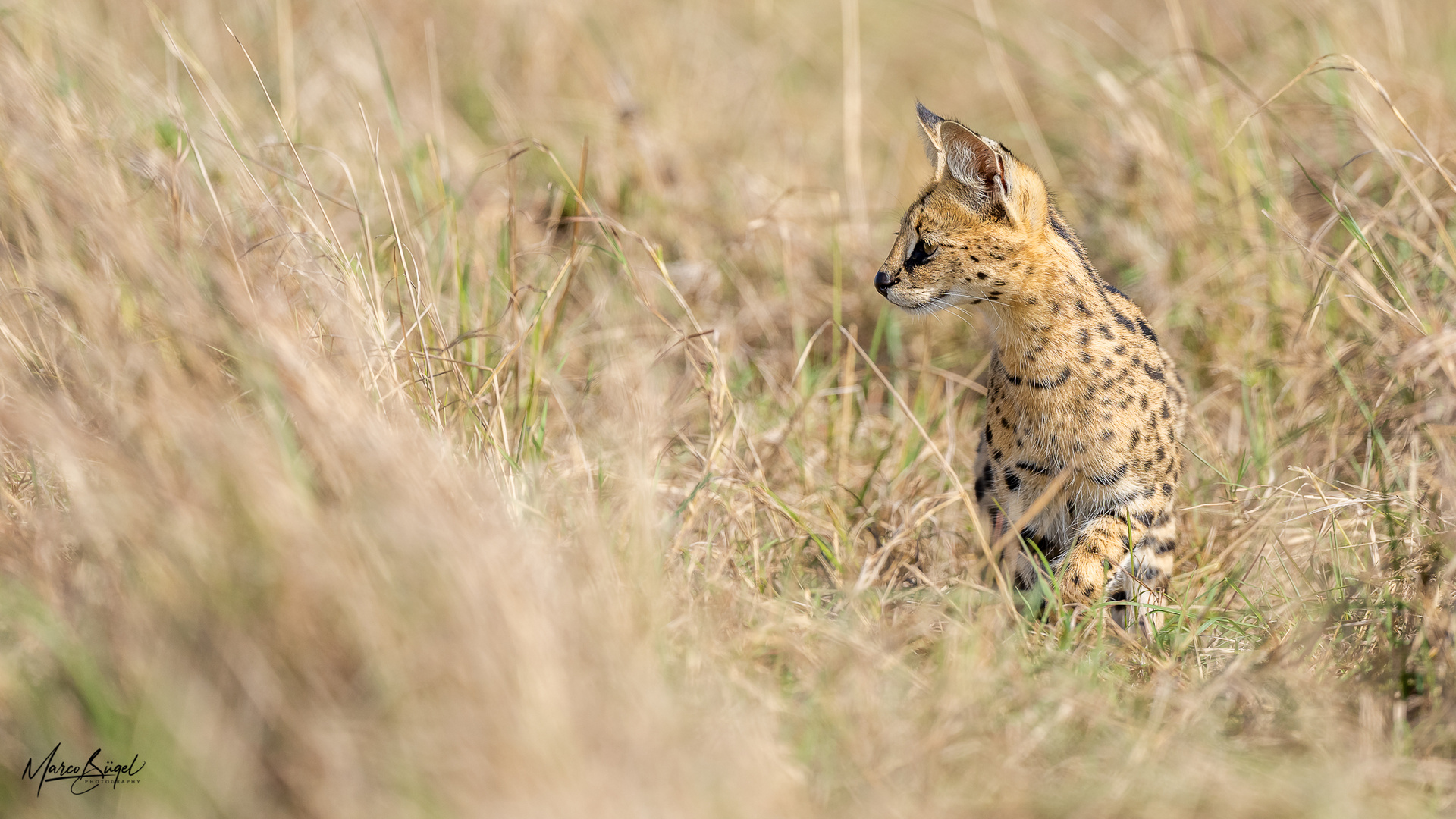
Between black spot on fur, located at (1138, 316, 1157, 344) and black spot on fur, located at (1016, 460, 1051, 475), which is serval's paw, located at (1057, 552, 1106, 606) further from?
black spot on fur, located at (1138, 316, 1157, 344)

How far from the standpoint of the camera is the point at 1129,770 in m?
2.14

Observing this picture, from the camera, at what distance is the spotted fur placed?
10.5 feet

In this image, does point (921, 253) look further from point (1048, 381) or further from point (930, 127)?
point (1048, 381)

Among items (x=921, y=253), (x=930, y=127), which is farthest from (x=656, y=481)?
(x=930, y=127)

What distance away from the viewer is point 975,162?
3.16 metres

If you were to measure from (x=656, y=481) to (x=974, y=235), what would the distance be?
1.12 m

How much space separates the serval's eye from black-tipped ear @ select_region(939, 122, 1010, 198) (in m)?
0.20

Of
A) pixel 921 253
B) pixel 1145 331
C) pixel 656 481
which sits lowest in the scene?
pixel 656 481

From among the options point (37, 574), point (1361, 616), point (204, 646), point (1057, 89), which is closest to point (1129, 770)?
point (1361, 616)

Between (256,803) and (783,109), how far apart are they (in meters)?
5.49

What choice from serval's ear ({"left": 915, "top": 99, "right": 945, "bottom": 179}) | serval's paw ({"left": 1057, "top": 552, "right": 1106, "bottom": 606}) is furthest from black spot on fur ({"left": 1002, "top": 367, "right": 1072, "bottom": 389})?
serval's ear ({"left": 915, "top": 99, "right": 945, "bottom": 179})

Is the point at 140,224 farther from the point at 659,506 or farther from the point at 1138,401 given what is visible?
the point at 1138,401

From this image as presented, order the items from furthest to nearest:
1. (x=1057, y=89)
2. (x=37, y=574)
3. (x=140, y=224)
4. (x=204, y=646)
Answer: (x=1057, y=89) → (x=140, y=224) → (x=37, y=574) → (x=204, y=646)

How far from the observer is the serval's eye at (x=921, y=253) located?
130 inches
